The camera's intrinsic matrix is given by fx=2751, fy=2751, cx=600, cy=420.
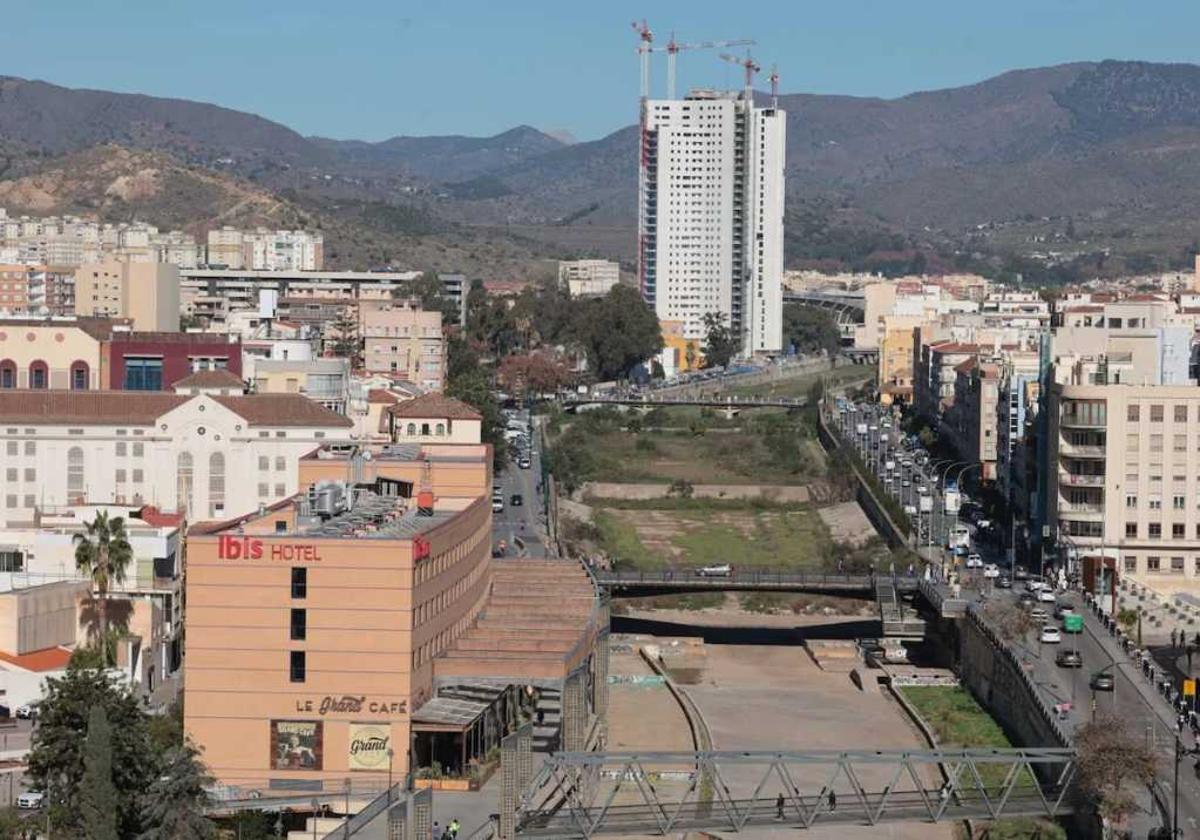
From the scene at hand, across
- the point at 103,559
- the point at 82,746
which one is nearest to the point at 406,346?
the point at 103,559

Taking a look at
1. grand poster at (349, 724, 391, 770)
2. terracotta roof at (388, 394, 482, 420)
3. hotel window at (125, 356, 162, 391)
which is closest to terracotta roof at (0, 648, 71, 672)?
grand poster at (349, 724, 391, 770)

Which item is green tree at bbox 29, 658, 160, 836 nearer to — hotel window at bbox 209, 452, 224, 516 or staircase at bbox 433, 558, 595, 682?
staircase at bbox 433, 558, 595, 682

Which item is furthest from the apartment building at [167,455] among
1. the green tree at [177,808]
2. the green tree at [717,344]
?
the green tree at [717,344]

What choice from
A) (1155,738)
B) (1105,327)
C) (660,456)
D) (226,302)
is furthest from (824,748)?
(226,302)

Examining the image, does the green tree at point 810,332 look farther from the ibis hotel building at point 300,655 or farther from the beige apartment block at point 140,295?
the ibis hotel building at point 300,655

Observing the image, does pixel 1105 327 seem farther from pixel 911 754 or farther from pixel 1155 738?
pixel 911 754
